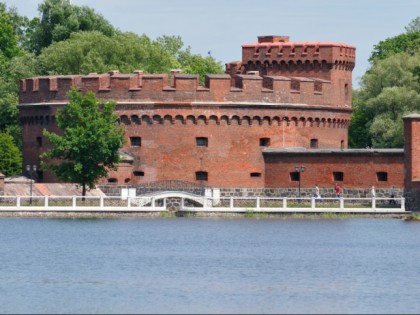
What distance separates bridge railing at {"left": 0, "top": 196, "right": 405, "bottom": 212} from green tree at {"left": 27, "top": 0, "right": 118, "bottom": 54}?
27.9m

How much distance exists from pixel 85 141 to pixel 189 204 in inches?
176

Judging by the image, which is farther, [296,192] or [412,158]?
[296,192]

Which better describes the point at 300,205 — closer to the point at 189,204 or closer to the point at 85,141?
the point at 189,204

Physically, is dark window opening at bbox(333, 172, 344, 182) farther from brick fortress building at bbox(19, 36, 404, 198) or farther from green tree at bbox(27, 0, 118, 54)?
green tree at bbox(27, 0, 118, 54)

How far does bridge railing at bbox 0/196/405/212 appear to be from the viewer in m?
62.2

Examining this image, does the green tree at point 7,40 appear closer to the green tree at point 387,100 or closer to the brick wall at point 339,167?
the green tree at point 387,100

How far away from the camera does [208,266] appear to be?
156 ft

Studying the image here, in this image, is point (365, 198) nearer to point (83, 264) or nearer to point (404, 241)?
point (404, 241)

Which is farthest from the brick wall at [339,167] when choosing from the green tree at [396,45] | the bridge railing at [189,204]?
the green tree at [396,45]

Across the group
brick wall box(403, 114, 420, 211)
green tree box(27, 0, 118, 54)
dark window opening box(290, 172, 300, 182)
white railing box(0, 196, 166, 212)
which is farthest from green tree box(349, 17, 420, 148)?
white railing box(0, 196, 166, 212)

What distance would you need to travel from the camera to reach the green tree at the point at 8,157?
79131 millimetres

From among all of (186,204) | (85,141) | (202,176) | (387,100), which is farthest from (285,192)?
(387,100)

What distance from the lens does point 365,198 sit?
66.2 m

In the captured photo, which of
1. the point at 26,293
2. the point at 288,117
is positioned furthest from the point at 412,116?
the point at 26,293
